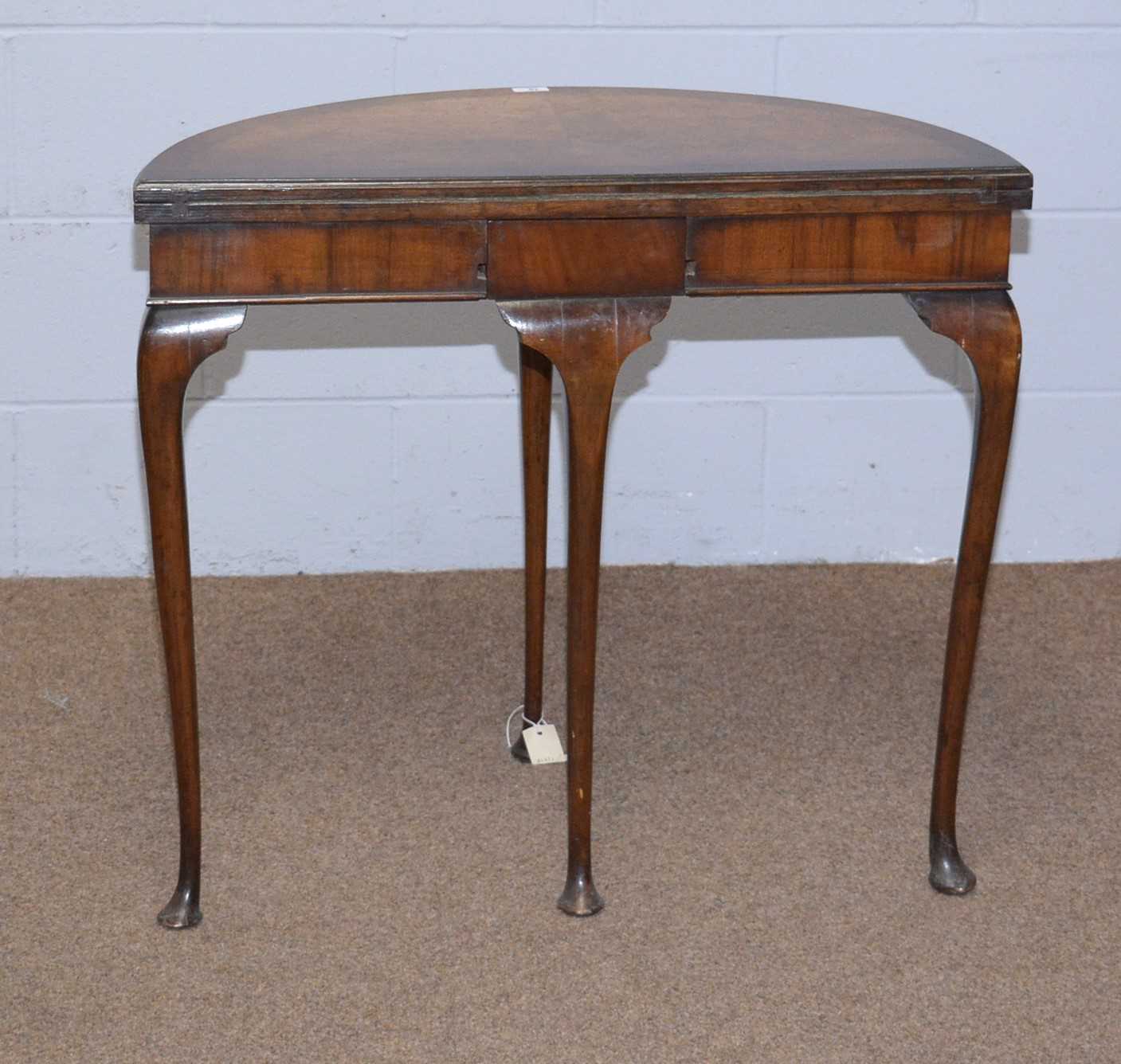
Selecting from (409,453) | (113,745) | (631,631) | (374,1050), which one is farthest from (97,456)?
(374,1050)

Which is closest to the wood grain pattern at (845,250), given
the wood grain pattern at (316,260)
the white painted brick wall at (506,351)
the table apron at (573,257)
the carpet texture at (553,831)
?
the table apron at (573,257)

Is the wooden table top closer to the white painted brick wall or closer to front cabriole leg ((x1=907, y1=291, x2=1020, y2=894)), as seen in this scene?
front cabriole leg ((x1=907, y1=291, x2=1020, y2=894))

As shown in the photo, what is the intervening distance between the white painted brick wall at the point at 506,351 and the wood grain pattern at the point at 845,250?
36.8 inches

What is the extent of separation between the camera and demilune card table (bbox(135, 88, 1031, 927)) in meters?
1.40

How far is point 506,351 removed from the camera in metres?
2.42

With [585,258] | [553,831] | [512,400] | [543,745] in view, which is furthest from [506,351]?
[585,258]

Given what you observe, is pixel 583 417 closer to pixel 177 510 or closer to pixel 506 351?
pixel 177 510

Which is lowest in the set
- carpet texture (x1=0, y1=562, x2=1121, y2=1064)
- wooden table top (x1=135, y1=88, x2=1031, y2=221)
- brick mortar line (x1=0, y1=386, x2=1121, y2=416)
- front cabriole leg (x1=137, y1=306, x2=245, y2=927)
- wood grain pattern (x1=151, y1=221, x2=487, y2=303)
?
carpet texture (x1=0, y1=562, x2=1121, y2=1064)

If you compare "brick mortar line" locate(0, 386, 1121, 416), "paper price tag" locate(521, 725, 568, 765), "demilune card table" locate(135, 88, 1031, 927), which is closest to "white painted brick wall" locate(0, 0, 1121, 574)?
"brick mortar line" locate(0, 386, 1121, 416)

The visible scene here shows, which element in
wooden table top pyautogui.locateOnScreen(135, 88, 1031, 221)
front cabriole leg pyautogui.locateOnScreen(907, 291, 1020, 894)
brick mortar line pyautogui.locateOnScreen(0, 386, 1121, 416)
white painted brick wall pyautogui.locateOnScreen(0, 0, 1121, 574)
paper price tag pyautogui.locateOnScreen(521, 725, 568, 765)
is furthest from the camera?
brick mortar line pyautogui.locateOnScreen(0, 386, 1121, 416)

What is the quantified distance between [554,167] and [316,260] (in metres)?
0.22

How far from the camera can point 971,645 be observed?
1.64 m

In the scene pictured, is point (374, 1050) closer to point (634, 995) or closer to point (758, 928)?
point (634, 995)

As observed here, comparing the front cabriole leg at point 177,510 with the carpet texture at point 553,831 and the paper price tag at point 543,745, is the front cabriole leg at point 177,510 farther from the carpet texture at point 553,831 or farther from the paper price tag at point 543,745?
the paper price tag at point 543,745
